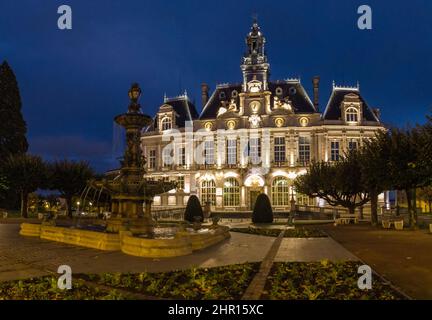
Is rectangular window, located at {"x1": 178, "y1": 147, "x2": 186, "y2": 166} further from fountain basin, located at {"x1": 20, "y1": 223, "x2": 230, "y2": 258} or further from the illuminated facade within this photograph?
fountain basin, located at {"x1": 20, "y1": 223, "x2": 230, "y2": 258}

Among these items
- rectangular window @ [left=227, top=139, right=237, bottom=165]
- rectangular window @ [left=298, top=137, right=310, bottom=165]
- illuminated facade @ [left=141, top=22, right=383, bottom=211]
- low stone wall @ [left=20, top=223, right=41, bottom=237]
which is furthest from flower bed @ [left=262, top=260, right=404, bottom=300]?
rectangular window @ [left=227, top=139, right=237, bottom=165]

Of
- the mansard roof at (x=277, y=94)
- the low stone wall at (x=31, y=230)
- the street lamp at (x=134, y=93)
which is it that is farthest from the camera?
the mansard roof at (x=277, y=94)

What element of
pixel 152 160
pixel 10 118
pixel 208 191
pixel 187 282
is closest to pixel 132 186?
pixel 187 282

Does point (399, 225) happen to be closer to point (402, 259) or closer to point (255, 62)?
point (402, 259)

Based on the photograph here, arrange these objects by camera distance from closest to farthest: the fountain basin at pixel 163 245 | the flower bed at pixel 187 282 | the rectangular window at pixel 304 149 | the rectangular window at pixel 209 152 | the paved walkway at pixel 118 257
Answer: the flower bed at pixel 187 282
the paved walkway at pixel 118 257
the fountain basin at pixel 163 245
the rectangular window at pixel 304 149
the rectangular window at pixel 209 152

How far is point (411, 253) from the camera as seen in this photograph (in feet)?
45.4

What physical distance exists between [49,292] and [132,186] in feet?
28.5

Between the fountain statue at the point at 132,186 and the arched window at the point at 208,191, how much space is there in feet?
125

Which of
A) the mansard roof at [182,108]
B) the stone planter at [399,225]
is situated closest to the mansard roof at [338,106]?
the mansard roof at [182,108]

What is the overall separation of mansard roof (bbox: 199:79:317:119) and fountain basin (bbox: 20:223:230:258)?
40202 millimetres

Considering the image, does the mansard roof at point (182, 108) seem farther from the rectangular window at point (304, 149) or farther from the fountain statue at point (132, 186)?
the fountain statue at point (132, 186)

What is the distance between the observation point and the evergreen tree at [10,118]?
45.4m

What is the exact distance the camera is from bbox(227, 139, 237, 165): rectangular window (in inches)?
2196
